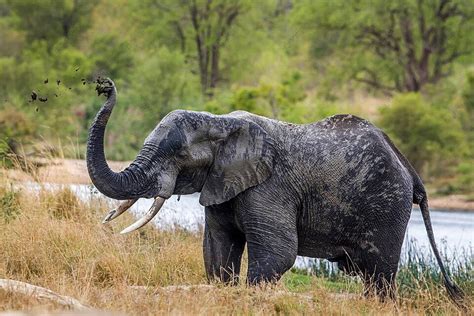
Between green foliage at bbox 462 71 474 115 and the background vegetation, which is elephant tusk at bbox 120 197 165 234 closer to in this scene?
the background vegetation

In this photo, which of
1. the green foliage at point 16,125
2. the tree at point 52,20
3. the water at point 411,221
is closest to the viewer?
the water at point 411,221

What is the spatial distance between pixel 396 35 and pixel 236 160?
139 feet

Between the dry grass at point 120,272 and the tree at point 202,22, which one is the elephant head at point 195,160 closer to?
the dry grass at point 120,272

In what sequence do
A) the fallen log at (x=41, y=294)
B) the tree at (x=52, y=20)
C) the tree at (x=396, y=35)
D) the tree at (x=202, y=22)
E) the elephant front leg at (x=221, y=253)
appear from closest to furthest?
the fallen log at (x=41, y=294) → the elephant front leg at (x=221, y=253) → the tree at (x=396, y=35) → the tree at (x=52, y=20) → the tree at (x=202, y=22)

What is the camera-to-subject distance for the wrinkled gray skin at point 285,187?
29.5 ft

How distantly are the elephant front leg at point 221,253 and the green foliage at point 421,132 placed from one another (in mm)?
28087

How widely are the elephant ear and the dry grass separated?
871 mm

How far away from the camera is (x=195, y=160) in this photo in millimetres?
9000

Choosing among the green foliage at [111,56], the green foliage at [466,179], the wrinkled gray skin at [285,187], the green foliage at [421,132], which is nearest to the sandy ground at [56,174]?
the wrinkled gray skin at [285,187]

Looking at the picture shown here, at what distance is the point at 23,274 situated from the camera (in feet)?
31.9

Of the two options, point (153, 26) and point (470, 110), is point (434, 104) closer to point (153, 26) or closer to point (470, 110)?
point (470, 110)

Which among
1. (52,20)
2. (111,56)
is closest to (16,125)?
(111,56)

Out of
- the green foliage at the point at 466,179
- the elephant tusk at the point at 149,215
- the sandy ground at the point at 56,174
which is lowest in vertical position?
the green foliage at the point at 466,179

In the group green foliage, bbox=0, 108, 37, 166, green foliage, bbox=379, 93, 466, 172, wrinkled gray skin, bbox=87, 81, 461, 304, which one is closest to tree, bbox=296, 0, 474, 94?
green foliage, bbox=379, 93, 466, 172
